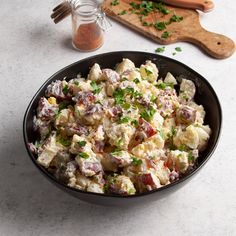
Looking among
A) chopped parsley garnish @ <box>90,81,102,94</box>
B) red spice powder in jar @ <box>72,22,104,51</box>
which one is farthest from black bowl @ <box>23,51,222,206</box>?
red spice powder in jar @ <box>72,22,104,51</box>

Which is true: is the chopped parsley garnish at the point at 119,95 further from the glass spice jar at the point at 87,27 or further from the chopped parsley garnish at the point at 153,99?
the glass spice jar at the point at 87,27

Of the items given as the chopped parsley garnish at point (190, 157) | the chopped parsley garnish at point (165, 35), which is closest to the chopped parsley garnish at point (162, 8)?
the chopped parsley garnish at point (165, 35)

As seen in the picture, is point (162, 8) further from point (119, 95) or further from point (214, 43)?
point (119, 95)

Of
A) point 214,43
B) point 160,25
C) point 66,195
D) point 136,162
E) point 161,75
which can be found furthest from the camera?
point 160,25

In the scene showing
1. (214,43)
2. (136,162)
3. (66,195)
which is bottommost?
(66,195)

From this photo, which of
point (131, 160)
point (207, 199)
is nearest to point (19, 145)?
point (131, 160)

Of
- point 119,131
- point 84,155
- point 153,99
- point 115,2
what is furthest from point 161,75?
point 115,2
